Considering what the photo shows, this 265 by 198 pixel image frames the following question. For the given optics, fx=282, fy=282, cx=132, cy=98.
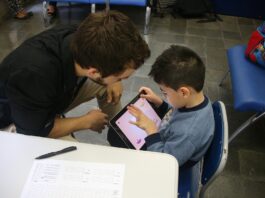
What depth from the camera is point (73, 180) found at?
0.72m

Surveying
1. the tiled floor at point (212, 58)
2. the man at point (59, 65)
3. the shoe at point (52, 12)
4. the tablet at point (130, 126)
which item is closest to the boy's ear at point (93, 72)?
the man at point (59, 65)

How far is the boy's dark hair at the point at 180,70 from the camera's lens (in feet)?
3.34

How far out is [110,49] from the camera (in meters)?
0.88

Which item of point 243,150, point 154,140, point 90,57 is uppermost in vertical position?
point 90,57

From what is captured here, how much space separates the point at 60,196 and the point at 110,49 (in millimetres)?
452

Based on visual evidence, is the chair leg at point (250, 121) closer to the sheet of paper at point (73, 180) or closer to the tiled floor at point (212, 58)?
the tiled floor at point (212, 58)

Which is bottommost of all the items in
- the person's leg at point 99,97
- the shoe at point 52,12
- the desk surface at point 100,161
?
the shoe at point 52,12

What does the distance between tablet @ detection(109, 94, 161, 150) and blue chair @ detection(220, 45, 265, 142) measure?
22.1 inches

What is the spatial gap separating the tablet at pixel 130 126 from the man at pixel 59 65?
0.19 meters

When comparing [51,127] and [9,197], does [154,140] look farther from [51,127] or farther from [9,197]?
A: [9,197]

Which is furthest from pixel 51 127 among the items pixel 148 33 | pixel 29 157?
pixel 148 33

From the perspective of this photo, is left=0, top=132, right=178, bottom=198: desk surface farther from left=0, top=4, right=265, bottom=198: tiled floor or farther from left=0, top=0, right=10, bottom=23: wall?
left=0, top=0, right=10, bottom=23: wall

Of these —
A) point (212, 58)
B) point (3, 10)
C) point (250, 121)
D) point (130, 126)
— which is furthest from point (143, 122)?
point (3, 10)

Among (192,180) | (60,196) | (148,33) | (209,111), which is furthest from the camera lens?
(148,33)
